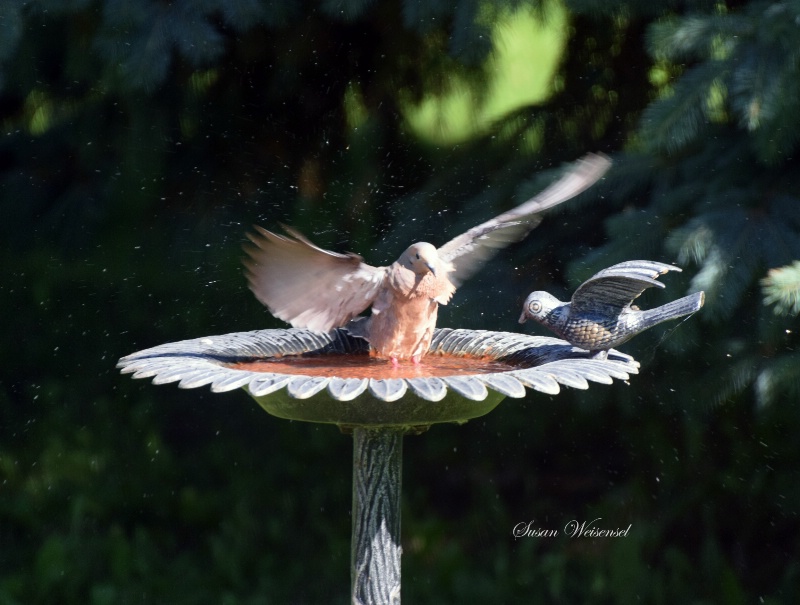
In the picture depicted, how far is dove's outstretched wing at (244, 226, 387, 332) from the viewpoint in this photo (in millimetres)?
2107

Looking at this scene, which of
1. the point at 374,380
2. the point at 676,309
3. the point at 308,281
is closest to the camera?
the point at 374,380

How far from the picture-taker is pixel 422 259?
7.03 ft

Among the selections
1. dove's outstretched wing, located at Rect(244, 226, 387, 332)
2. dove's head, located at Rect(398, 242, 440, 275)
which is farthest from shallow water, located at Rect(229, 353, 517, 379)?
dove's head, located at Rect(398, 242, 440, 275)

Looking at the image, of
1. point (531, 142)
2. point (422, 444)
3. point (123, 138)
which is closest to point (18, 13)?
point (123, 138)

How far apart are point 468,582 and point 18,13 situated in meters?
2.41

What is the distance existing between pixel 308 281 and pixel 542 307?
1.72ft

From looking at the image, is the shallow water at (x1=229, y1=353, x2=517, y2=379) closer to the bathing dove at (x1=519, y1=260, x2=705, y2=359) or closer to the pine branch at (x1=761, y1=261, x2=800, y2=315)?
the bathing dove at (x1=519, y1=260, x2=705, y2=359)

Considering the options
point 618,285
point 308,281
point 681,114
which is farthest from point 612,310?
point 681,114

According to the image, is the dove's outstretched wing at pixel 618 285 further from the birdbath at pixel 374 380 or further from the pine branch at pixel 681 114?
the pine branch at pixel 681 114

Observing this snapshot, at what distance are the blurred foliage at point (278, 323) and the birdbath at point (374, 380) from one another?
61cm

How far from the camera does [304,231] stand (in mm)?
3930

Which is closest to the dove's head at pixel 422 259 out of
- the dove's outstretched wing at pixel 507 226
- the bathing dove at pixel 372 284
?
the bathing dove at pixel 372 284

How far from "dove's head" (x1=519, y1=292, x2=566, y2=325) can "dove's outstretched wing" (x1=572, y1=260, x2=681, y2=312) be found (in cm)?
8
